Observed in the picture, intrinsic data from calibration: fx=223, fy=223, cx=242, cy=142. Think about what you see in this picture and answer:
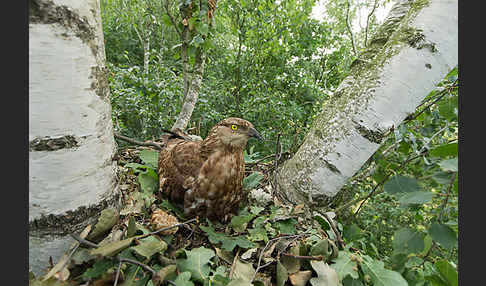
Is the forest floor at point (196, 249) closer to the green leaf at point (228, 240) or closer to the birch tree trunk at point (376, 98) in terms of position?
the green leaf at point (228, 240)

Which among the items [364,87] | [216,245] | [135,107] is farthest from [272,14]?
[216,245]

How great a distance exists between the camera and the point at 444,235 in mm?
660

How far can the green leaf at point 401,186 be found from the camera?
0.77 m

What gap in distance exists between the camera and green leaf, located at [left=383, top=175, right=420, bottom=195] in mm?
775

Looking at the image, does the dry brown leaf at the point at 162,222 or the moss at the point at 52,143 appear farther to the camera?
the dry brown leaf at the point at 162,222

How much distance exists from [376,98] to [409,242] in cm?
61

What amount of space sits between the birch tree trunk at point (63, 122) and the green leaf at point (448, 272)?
1.17m

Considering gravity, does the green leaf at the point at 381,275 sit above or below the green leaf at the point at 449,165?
below

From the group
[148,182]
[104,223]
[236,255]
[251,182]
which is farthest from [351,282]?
[148,182]

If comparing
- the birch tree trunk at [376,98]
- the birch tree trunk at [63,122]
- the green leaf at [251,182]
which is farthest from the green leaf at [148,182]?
the birch tree trunk at [376,98]

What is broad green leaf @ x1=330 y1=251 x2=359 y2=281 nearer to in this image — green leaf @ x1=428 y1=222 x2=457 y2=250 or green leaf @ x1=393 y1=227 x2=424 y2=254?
green leaf @ x1=393 y1=227 x2=424 y2=254

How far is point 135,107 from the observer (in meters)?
3.57

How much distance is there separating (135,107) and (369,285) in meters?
3.67

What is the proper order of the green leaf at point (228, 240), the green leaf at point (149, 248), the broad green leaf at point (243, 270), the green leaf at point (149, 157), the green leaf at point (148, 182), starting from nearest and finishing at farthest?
the green leaf at point (149, 248) < the broad green leaf at point (243, 270) < the green leaf at point (228, 240) < the green leaf at point (148, 182) < the green leaf at point (149, 157)
